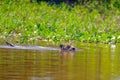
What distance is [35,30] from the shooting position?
23.6 metres

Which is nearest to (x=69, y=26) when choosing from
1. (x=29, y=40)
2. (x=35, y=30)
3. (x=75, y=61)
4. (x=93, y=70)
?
(x=35, y=30)

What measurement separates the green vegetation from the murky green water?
169 inches

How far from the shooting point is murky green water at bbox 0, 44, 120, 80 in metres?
11.8

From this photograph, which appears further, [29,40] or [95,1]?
[95,1]

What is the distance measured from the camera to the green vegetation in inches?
891

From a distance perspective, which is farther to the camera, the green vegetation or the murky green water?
the green vegetation

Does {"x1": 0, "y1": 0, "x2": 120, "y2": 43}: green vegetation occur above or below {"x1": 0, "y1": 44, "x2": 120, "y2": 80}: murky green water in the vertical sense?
above

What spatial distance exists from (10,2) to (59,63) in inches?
656

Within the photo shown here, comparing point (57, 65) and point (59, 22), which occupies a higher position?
point (59, 22)

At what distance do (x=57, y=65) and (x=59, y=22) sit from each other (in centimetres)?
1323

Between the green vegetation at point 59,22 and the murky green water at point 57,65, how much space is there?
4297mm

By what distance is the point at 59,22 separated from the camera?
1053 inches

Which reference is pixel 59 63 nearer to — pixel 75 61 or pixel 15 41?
pixel 75 61

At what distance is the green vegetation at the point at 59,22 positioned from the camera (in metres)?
22.6
